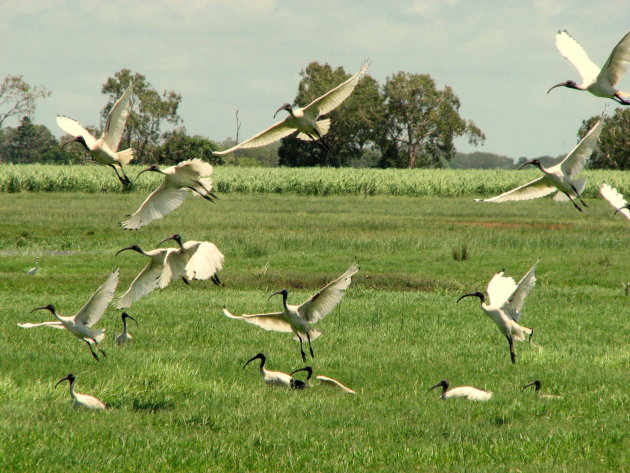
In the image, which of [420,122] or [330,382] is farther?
[420,122]

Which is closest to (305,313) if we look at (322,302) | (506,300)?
(322,302)

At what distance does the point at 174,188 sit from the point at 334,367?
478cm

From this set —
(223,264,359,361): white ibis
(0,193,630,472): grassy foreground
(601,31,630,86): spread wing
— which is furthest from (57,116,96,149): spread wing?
(601,31,630,86): spread wing

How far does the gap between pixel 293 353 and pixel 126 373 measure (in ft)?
9.95

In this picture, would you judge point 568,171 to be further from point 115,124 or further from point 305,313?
point 115,124

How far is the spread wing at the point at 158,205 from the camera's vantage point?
779cm

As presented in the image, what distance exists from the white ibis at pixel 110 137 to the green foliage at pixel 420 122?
7726 cm

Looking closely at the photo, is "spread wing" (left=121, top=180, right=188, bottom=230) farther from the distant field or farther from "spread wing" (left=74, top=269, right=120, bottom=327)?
the distant field

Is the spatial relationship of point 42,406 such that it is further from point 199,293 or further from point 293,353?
point 199,293

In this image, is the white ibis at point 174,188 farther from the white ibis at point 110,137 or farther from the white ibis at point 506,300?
the white ibis at point 506,300

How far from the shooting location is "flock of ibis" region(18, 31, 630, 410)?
7.15m

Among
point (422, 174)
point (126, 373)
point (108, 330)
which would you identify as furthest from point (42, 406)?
point (422, 174)

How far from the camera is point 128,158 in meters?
8.56

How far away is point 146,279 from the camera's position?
8.37 meters
